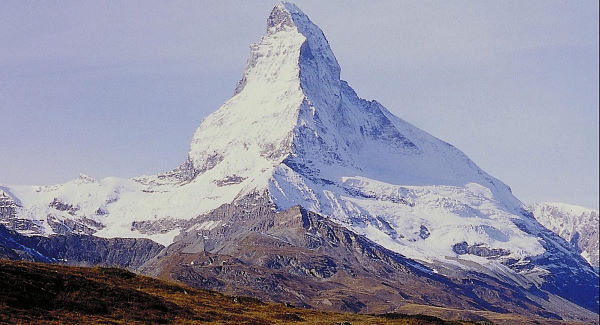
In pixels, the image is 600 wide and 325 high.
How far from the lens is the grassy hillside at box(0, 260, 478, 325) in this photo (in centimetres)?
8450

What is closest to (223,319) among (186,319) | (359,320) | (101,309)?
(186,319)

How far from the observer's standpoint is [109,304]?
91375 millimetres

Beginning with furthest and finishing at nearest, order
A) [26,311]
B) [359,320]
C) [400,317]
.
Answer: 1. [400,317]
2. [359,320]
3. [26,311]

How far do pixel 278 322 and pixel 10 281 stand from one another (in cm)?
3105

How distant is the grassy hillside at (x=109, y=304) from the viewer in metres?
84.5

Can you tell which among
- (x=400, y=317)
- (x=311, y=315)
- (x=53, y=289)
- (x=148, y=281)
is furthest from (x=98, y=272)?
(x=400, y=317)

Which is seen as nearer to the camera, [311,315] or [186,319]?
[186,319]

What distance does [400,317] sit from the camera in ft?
389

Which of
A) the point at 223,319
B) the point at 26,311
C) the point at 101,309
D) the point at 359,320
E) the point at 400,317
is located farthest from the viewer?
the point at 400,317

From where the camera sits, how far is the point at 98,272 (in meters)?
113

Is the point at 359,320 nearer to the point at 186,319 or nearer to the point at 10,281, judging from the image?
the point at 186,319

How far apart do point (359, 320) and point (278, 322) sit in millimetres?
15952

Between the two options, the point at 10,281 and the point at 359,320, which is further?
the point at 359,320

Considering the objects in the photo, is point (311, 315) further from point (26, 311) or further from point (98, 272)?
point (26, 311)
